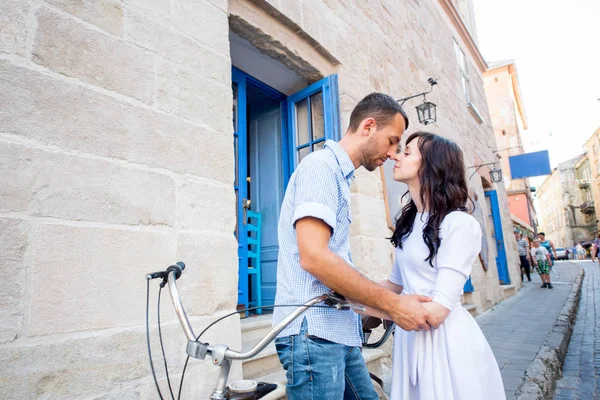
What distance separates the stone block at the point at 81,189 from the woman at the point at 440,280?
3.99 feet

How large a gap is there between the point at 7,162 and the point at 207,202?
0.95 meters

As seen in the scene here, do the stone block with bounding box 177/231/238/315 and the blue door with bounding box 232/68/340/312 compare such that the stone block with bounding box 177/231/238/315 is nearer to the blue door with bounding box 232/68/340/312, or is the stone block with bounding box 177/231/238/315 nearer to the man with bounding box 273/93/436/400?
the man with bounding box 273/93/436/400

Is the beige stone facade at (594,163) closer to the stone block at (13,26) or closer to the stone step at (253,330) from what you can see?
the stone step at (253,330)

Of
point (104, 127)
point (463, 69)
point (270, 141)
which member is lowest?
point (104, 127)

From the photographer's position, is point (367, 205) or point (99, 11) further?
point (367, 205)

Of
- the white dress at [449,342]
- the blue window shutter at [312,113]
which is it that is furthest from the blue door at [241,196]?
the white dress at [449,342]

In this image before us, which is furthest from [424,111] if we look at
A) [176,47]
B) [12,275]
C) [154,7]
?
[12,275]

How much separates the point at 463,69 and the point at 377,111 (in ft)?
30.2

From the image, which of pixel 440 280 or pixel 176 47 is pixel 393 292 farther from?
pixel 176 47

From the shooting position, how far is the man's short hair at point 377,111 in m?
1.72

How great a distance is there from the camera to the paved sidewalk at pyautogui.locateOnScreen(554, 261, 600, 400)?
11.2 feet

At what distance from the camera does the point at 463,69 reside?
31.3 feet

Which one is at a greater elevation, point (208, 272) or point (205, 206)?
point (205, 206)

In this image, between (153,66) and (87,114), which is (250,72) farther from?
(87,114)
